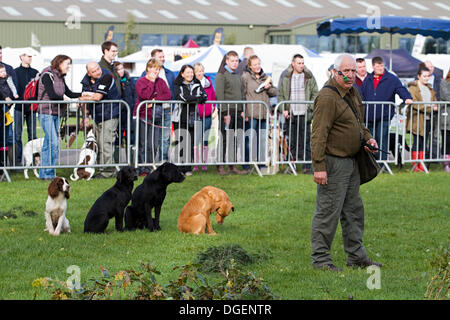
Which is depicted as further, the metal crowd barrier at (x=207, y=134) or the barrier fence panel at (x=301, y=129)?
the barrier fence panel at (x=301, y=129)

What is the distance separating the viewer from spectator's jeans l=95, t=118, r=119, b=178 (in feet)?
43.8

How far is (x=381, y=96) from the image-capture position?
48.0 feet

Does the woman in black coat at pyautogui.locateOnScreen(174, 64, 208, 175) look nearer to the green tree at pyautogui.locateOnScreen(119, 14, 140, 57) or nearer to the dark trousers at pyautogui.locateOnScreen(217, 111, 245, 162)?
the dark trousers at pyautogui.locateOnScreen(217, 111, 245, 162)

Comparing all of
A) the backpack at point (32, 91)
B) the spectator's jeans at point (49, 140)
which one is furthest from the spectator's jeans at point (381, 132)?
the backpack at point (32, 91)

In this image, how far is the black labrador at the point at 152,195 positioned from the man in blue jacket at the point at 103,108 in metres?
4.27

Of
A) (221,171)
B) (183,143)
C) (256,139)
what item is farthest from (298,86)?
(183,143)

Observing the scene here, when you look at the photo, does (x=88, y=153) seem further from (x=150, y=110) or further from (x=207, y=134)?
(x=207, y=134)

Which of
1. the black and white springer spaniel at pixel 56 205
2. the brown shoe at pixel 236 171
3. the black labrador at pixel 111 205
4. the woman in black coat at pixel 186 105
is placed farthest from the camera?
the brown shoe at pixel 236 171

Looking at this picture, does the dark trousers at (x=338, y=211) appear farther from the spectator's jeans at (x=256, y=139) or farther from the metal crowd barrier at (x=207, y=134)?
the spectator's jeans at (x=256, y=139)

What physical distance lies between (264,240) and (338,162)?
1.92 meters

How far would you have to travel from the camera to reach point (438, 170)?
51.3 ft

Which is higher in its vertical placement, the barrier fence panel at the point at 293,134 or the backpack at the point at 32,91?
the backpack at the point at 32,91

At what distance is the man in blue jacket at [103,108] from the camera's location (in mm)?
13102

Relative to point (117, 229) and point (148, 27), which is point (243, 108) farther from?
point (148, 27)
